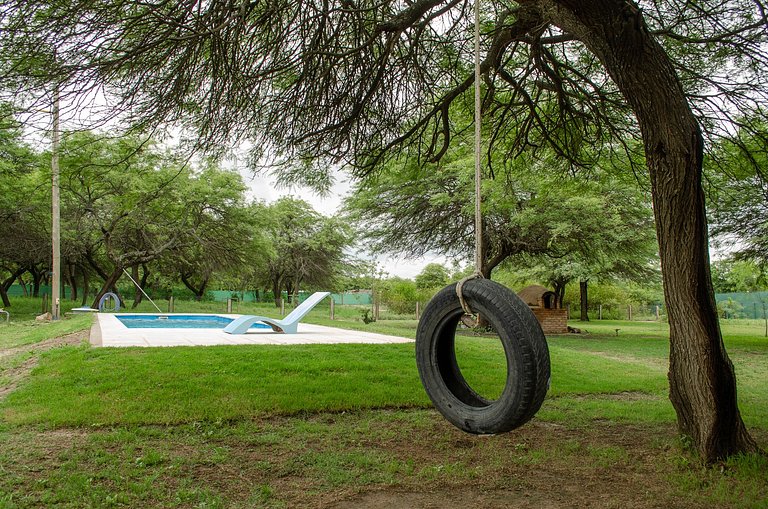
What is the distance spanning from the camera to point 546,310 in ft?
57.4

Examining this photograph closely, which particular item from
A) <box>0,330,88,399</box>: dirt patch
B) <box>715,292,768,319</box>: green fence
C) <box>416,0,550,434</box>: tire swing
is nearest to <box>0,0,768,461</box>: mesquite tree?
<box>416,0,550,434</box>: tire swing

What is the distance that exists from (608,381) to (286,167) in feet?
17.5

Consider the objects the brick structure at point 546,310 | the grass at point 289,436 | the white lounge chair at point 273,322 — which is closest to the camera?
the grass at point 289,436

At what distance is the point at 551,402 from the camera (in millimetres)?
6020

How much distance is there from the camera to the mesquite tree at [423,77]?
11.9 feet

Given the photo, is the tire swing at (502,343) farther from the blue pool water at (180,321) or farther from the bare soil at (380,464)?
the blue pool water at (180,321)

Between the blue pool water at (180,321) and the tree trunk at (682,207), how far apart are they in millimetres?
12639

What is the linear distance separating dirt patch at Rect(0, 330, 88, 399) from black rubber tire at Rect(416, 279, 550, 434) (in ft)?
15.6

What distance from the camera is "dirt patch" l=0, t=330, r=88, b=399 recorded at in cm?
594

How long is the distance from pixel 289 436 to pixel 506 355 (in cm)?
246

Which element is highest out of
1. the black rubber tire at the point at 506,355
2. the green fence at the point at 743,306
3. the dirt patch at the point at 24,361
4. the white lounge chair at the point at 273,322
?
the black rubber tire at the point at 506,355

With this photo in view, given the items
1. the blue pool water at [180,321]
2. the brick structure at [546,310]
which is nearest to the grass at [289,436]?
the blue pool water at [180,321]

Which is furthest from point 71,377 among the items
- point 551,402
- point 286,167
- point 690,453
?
point 690,453

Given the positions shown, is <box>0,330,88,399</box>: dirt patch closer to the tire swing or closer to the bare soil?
the bare soil
